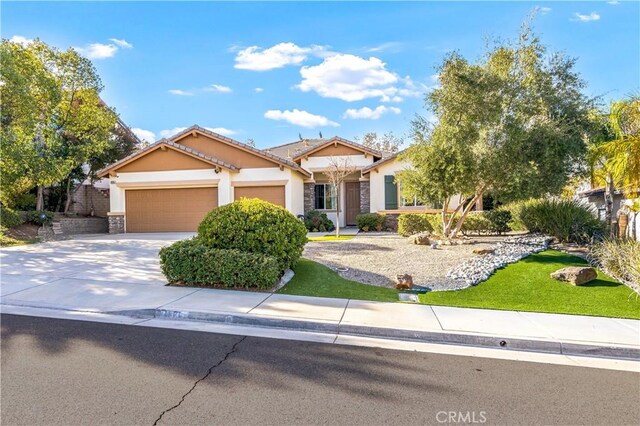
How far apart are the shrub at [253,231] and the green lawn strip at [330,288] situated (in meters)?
0.58

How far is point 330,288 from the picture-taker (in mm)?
7750

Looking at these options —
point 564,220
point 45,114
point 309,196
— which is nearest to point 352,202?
point 309,196

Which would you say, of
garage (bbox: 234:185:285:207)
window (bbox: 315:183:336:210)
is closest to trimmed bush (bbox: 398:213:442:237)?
window (bbox: 315:183:336:210)

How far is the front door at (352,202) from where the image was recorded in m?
22.5

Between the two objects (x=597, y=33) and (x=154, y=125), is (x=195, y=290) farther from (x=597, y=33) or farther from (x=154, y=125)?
(x=154, y=125)

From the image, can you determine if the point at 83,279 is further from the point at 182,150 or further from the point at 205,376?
the point at 182,150

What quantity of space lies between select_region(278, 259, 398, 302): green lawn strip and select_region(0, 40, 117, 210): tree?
40.4 feet

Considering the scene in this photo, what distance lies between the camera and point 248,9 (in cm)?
1172

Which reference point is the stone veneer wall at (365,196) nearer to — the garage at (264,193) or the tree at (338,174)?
the tree at (338,174)

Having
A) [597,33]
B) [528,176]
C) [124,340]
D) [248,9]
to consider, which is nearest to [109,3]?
[248,9]

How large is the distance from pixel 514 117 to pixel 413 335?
8.95m

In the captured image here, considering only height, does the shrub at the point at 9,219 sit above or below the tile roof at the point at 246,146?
below

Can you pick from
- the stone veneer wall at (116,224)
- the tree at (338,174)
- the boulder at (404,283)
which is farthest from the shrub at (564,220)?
the stone veneer wall at (116,224)

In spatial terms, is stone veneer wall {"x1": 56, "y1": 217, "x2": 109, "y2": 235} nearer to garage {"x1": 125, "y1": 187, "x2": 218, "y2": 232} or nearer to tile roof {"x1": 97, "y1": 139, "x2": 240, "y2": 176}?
garage {"x1": 125, "y1": 187, "x2": 218, "y2": 232}
